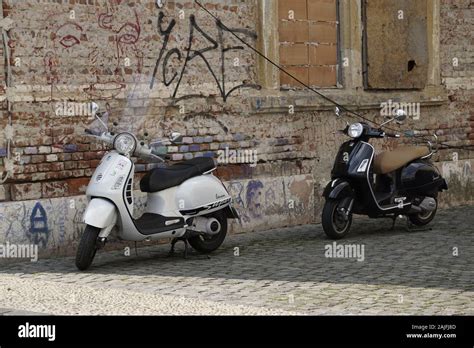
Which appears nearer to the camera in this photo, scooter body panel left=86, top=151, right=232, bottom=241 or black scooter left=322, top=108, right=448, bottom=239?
scooter body panel left=86, top=151, right=232, bottom=241

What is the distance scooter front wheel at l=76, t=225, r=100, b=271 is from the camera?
9.27 metres

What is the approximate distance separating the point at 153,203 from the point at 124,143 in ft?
2.23

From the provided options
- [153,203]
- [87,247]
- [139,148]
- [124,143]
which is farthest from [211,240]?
[87,247]

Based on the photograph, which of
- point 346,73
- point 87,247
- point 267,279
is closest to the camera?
point 267,279

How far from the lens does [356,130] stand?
11531 millimetres

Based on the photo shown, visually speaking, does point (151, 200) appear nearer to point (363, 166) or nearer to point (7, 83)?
point (7, 83)

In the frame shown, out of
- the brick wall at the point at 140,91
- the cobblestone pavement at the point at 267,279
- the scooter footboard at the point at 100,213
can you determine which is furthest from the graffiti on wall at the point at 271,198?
the scooter footboard at the point at 100,213

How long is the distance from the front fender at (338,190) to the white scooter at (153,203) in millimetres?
1218

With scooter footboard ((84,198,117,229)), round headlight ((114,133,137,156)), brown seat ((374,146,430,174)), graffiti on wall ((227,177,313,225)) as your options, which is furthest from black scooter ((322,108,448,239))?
scooter footboard ((84,198,117,229))

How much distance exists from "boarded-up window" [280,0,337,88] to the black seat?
293 cm

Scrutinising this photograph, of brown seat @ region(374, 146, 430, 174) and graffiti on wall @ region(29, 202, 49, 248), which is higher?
brown seat @ region(374, 146, 430, 174)

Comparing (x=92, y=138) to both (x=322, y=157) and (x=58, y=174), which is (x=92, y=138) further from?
(x=322, y=157)

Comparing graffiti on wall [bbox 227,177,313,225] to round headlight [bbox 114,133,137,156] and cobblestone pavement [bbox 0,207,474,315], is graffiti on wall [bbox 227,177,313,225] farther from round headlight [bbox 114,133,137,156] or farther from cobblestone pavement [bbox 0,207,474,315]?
round headlight [bbox 114,133,137,156]
